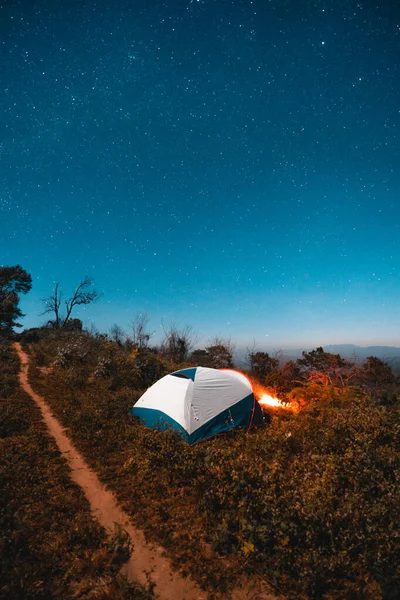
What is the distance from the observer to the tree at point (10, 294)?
38.6 m

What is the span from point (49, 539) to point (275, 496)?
4.70 metres

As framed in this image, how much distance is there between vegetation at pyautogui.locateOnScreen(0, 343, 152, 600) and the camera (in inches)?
173

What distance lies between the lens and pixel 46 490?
694cm

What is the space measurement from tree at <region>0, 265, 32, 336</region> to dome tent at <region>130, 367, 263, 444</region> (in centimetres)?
3501

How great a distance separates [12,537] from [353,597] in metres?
6.22

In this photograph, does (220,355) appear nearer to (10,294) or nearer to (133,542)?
(133,542)

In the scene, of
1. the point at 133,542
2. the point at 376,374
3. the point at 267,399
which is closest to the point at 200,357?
the point at 267,399

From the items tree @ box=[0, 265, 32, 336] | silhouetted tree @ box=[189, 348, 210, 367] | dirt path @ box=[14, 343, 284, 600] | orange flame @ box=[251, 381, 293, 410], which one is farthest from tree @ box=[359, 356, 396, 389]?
tree @ box=[0, 265, 32, 336]

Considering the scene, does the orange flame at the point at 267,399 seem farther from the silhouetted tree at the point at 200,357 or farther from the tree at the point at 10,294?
the tree at the point at 10,294

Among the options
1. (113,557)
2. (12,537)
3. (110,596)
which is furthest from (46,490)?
(110,596)

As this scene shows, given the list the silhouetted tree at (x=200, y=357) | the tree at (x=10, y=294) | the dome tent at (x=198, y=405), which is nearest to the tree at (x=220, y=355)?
the silhouetted tree at (x=200, y=357)

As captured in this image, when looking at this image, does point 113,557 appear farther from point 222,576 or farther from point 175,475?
point 175,475

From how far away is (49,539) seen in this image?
17.7ft

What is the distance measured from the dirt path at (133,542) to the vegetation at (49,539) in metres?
0.22
